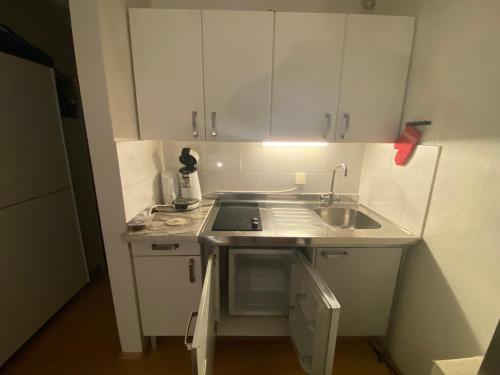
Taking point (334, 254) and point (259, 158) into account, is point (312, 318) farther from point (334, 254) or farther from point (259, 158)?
point (259, 158)

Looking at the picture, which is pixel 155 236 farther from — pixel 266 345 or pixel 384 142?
pixel 384 142

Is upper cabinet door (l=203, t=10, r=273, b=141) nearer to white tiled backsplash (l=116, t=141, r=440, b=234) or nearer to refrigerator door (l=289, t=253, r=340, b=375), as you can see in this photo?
white tiled backsplash (l=116, t=141, r=440, b=234)

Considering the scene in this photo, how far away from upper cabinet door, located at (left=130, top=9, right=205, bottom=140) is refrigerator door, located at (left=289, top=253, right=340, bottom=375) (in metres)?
0.96

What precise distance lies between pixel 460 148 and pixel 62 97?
256cm

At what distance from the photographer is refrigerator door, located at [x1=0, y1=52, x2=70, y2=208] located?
126 centimetres

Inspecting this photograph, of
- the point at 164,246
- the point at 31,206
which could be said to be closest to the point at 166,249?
the point at 164,246

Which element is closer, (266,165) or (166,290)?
(166,290)

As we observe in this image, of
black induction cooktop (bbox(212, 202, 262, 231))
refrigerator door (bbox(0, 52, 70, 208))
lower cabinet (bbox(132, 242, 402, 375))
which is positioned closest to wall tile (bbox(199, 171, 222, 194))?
black induction cooktop (bbox(212, 202, 262, 231))

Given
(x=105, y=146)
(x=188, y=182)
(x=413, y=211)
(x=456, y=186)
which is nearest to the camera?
(x=456, y=186)

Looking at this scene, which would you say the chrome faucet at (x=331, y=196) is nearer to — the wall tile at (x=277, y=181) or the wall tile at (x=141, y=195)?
the wall tile at (x=277, y=181)

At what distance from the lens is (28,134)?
1.40 metres

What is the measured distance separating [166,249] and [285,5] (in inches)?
68.1

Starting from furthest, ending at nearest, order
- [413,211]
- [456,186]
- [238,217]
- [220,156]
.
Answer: [220,156]
[238,217]
[413,211]
[456,186]

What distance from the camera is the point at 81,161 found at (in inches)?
75.4
